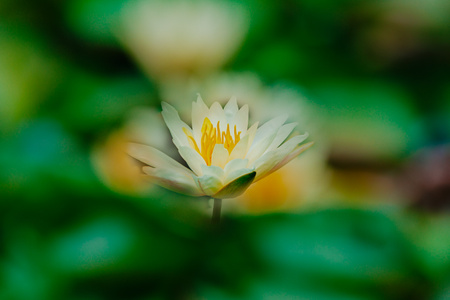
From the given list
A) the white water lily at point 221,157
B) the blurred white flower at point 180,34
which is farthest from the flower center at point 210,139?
the blurred white flower at point 180,34

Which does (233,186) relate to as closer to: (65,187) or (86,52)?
(65,187)

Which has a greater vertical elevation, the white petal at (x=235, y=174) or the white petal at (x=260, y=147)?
the white petal at (x=260, y=147)

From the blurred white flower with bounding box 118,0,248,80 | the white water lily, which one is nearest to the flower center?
the white water lily

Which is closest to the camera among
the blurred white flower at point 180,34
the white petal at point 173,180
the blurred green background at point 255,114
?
the white petal at point 173,180

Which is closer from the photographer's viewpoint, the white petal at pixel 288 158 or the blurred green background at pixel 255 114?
the white petal at pixel 288 158

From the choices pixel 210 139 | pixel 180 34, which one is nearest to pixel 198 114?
pixel 210 139

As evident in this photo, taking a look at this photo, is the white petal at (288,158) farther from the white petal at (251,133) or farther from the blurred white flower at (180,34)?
the blurred white flower at (180,34)

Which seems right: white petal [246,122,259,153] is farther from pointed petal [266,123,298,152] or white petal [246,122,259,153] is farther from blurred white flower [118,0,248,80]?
blurred white flower [118,0,248,80]

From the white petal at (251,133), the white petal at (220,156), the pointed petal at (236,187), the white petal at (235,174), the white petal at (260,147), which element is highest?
the white petal at (251,133)
